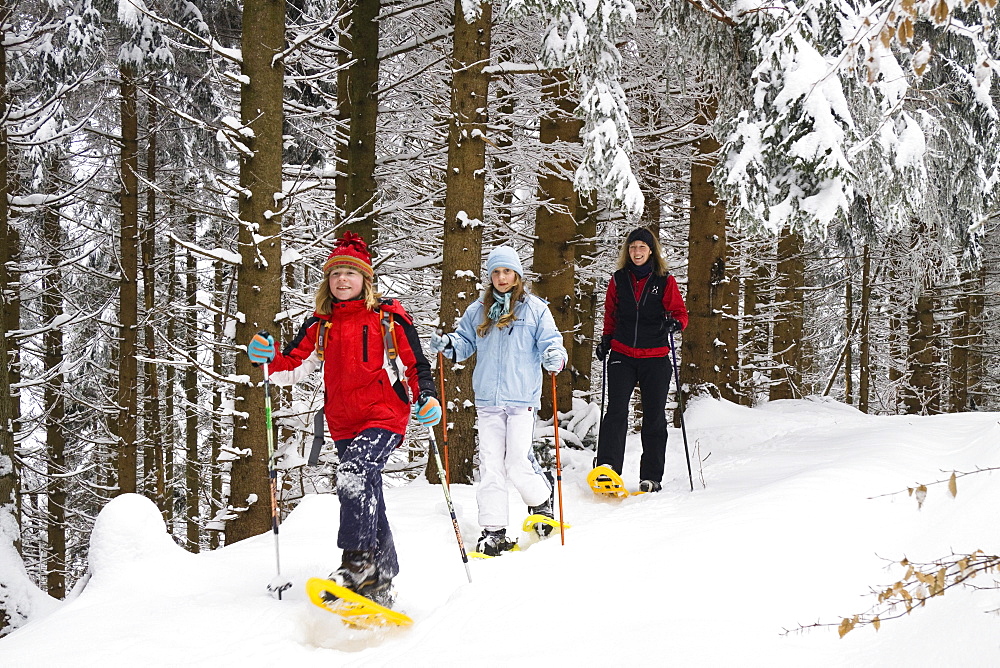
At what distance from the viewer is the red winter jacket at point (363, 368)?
4301mm

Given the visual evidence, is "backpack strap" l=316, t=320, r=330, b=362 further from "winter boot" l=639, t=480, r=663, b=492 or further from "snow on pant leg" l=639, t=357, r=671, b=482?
"winter boot" l=639, t=480, r=663, b=492

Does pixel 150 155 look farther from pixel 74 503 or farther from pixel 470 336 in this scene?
pixel 74 503

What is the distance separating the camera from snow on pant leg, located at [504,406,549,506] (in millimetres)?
5211

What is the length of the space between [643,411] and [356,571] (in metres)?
3.31

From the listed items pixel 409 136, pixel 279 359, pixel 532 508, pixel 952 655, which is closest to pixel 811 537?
pixel 952 655

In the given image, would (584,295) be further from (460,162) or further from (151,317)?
(151,317)

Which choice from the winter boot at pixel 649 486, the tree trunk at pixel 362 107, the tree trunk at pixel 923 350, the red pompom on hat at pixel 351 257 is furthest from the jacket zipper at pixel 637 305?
A: the tree trunk at pixel 923 350

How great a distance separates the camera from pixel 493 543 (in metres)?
5.05

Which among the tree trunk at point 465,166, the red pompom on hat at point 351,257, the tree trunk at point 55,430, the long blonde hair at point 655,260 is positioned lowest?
the tree trunk at point 55,430

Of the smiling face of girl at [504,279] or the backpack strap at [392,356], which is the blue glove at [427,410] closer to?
the backpack strap at [392,356]

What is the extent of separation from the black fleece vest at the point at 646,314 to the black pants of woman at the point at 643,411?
6.7 inches

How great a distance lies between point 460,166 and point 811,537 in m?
4.93

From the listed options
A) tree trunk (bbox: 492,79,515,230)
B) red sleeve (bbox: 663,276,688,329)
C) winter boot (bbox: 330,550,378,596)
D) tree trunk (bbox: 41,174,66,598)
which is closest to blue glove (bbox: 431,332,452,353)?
winter boot (bbox: 330,550,378,596)

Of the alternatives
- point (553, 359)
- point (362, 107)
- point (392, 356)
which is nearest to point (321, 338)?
point (392, 356)
